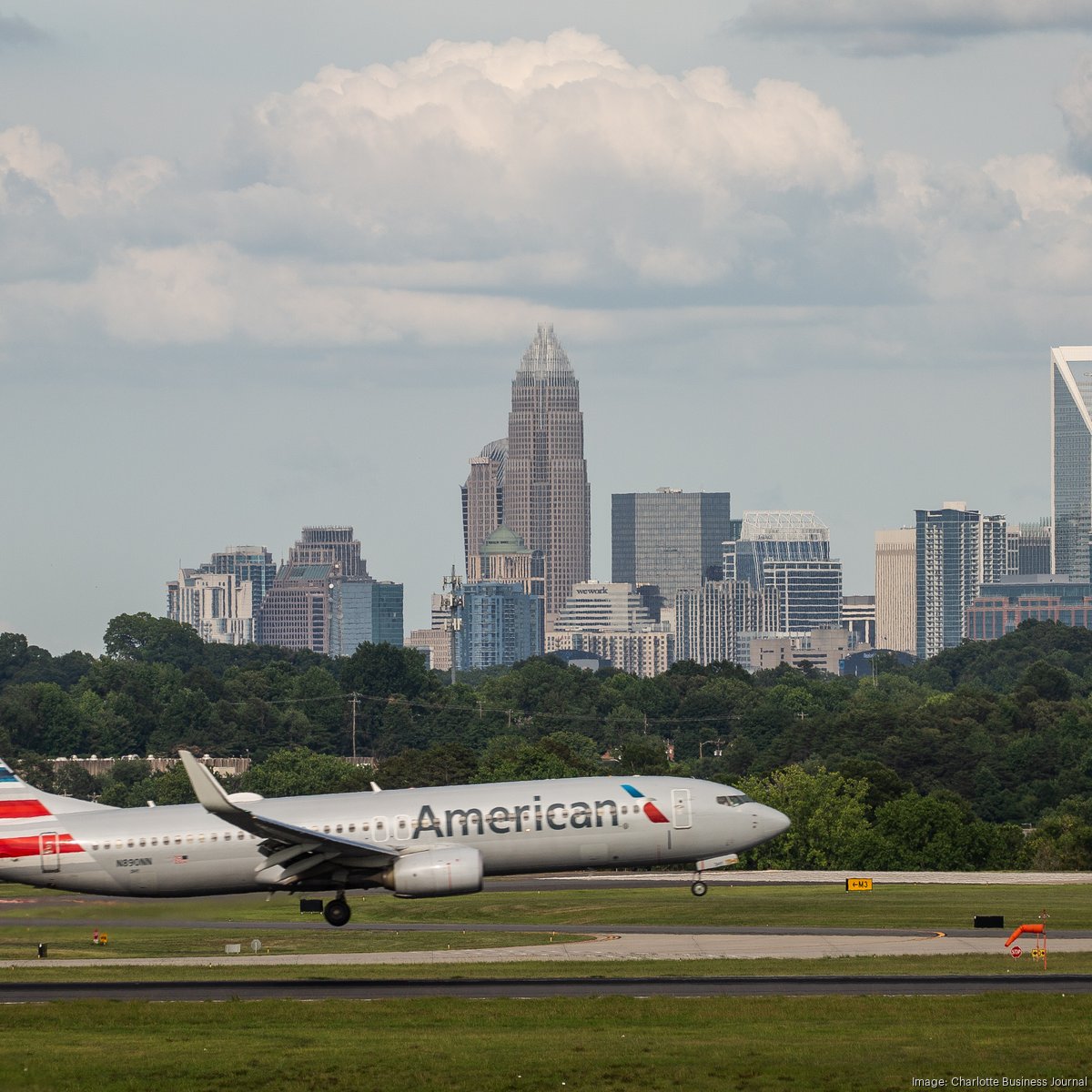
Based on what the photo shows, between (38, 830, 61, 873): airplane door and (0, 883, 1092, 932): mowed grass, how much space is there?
3044mm

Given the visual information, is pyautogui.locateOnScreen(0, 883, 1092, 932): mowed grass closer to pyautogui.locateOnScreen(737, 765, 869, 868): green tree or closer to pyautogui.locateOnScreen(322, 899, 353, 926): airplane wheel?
pyautogui.locateOnScreen(322, 899, 353, 926): airplane wheel

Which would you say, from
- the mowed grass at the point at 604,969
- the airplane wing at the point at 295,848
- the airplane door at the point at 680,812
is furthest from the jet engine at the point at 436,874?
the airplane door at the point at 680,812

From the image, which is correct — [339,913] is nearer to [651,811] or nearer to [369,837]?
[369,837]

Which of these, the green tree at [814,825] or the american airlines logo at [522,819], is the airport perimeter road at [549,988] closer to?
the american airlines logo at [522,819]

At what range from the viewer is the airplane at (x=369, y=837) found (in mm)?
72688

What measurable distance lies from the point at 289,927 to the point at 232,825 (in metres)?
15.5

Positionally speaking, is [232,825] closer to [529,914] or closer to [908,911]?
[529,914]

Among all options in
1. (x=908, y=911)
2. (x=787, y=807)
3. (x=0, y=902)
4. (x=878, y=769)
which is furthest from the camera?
(x=878, y=769)

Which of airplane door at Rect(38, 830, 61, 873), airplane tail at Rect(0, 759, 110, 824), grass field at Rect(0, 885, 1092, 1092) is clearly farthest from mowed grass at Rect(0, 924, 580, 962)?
airplane tail at Rect(0, 759, 110, 824)

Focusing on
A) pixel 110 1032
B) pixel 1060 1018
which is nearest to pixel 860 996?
pixel 1060 1018

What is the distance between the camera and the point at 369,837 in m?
72.8

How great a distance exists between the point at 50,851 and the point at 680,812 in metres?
20.3

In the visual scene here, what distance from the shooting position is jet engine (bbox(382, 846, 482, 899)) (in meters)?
70.9

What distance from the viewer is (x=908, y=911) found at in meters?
91.6
